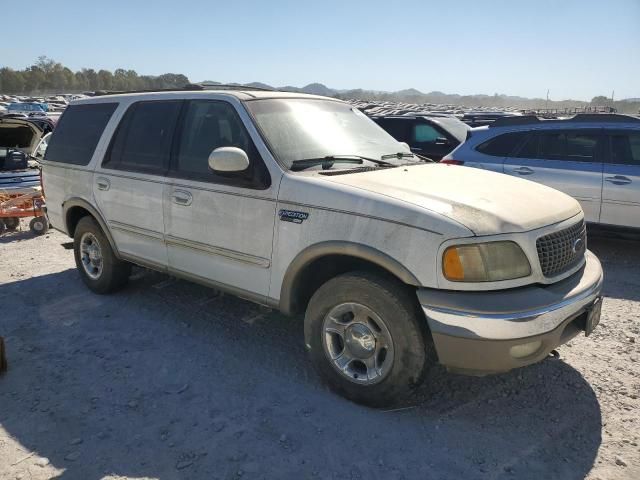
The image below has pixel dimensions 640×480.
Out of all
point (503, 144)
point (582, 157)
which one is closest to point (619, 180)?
point (582, 157)

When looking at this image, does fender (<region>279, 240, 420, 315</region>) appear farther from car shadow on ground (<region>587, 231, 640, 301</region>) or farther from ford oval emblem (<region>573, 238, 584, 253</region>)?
car shadow on ground (<region>587, 231, 640, 301</region>)

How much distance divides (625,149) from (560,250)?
13.3 feet

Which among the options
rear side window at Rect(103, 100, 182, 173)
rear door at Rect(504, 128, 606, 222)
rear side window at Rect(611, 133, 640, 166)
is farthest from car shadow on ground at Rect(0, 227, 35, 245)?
rear side window at Rect(611, 133, 640, 166)

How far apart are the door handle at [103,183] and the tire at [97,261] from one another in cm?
48

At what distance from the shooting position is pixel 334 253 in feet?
10.4

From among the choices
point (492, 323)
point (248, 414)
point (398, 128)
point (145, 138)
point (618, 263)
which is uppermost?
point (398, 128)

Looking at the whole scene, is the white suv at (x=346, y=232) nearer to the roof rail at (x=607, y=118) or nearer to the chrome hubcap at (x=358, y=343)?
the chrome hubcap at (x=358, y=343)

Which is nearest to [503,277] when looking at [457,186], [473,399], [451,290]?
[451,290]

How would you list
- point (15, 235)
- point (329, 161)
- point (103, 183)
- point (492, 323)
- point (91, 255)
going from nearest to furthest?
point (492, 323), point (329, 161), point (103, 183), point (91, 255), point (15, 235)

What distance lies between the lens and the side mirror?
342cm

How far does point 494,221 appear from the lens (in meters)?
2.81

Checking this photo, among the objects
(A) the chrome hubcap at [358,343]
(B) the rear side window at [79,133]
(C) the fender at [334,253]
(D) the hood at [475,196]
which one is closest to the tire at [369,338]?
(A) the chrome hubcap at [358,343]

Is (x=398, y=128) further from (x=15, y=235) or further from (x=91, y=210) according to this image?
(x=15, y=235)

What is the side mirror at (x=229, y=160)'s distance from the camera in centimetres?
342
